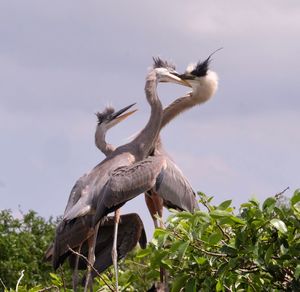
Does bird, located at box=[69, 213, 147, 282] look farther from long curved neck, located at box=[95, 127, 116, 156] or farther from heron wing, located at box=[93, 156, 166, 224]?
long curved neck, located at box=[95, 127, 116, 156]

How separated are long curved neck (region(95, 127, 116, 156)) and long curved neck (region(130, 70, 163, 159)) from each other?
528 millimetres

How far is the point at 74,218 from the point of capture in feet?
24.4

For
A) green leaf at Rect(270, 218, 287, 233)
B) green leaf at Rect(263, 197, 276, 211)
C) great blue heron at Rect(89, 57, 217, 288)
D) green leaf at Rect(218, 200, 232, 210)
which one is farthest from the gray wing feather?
green leaf at Rect(270, 218, 287, 233)

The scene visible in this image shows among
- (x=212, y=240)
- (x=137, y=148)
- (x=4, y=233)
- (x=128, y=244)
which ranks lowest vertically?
(x=212, y=240)

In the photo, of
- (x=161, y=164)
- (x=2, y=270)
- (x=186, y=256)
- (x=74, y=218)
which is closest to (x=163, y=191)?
(x=161, y=164)

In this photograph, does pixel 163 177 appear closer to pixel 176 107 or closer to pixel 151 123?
pixel 151 123

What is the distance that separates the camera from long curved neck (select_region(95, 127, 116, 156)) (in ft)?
28.7

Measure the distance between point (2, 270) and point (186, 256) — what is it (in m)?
7.03

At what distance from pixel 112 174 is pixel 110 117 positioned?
1342mm

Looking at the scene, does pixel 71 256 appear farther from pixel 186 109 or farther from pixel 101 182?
pixel 186 109

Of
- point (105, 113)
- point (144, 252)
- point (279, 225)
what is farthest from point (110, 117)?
point (279, 225)

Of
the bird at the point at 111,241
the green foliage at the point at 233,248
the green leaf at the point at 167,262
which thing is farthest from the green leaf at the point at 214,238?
the bird at the point at 111,241

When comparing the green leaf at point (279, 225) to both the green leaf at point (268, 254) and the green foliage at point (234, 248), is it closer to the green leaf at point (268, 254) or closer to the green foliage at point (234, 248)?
the green foliage at point (234, 248)

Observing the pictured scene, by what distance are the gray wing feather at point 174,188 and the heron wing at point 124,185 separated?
10.3 inches
